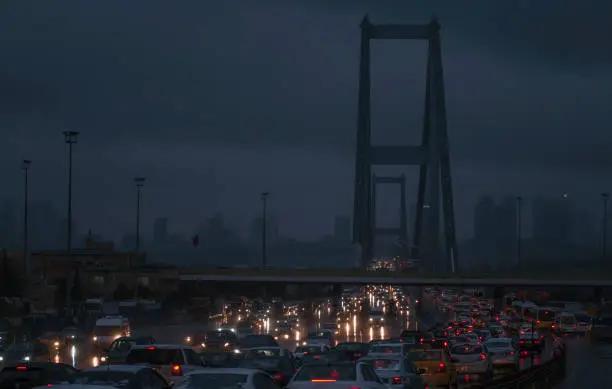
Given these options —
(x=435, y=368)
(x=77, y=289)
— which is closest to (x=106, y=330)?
(x=435, y=368)

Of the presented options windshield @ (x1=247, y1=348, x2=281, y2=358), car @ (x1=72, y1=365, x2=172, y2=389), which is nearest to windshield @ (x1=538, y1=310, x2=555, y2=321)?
windshield @ (x1=247, y1=348, x2=281, y2=358)

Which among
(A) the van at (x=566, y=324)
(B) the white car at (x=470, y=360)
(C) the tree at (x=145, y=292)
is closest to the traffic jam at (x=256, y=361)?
(B) the white car at (x=470, y=360)

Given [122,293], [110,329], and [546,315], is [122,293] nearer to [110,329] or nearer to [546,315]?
[546,315]

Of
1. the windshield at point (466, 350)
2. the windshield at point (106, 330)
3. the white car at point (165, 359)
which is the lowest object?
the windshield at point (106, 330)

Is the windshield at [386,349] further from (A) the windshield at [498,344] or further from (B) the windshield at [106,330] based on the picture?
(B) the windshield at [106,330]

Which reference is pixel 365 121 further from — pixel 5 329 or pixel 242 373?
pixel 242 373

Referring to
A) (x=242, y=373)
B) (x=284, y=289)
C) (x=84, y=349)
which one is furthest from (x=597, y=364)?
(x=284, y=289)

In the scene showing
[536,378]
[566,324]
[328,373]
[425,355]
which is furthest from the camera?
[566,324]

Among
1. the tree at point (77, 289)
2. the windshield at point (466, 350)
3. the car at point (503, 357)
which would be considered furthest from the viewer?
the tree at point (77, 289)

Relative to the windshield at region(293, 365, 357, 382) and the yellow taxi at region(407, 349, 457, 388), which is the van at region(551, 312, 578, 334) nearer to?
the yellow taxi at region(407, 349, 457, 388)
